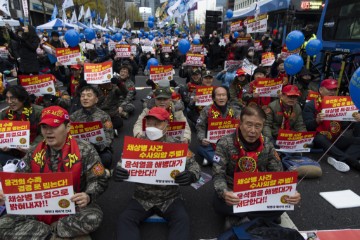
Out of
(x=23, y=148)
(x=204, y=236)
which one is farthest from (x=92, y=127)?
(x=204, y=236)

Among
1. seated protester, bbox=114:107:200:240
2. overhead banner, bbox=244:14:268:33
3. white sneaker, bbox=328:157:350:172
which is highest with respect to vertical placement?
overhead banner, bbox=244:14:268:33

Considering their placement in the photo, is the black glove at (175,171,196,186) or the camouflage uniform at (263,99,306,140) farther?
the camouflage uniform at (263,99,306,140)

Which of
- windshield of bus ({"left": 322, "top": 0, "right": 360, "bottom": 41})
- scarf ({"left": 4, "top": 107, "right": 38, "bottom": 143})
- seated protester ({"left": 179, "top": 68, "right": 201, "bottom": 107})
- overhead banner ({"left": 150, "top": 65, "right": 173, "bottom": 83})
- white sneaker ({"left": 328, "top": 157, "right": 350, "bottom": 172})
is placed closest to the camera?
scarf ({"left": 4, "top": 107, "right": 38, "bottom": 143})

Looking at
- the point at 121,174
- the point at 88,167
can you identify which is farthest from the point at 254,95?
the point at 88,167

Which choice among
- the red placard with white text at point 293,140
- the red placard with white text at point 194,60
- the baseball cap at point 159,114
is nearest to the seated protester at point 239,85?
the red placard with white text at point 194,60

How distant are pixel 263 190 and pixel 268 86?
3592mm

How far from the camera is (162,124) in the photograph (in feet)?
9.48

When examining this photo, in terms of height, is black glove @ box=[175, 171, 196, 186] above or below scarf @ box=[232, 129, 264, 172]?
below

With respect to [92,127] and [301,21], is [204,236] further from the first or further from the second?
[301,21]

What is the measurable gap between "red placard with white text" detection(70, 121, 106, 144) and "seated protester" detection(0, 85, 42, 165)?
0.68 meters

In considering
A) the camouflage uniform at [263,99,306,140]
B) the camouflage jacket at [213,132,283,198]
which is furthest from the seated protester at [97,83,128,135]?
the camouflage jacket at [213,132,283,198]

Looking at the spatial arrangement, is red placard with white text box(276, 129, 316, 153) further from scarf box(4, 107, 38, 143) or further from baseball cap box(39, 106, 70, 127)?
scarf box(4, 107, 38, 143)

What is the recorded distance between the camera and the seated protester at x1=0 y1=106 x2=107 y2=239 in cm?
237

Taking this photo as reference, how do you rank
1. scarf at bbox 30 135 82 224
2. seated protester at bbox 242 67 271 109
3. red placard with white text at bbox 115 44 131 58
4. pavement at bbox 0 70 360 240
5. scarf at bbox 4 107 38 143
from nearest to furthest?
scarf at bbox 30 135 82 224
pavement at bbox 0 70 360 240
scarf at bbox 4 107 38 143
seated protester at bbox 242 67 271 109
red placard with white text at bbox 115 44 131 58
